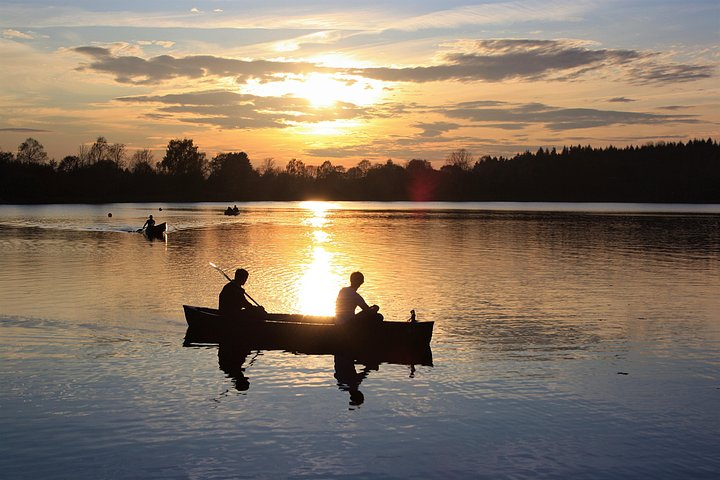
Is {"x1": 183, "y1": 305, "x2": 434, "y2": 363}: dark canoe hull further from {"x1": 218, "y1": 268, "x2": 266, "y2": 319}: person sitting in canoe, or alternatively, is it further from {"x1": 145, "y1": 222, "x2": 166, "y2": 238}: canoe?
{"x1": 145, "y1": 222, "x2": 166, "y2": 238}: canoe

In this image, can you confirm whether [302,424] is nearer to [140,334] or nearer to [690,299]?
[140,334]

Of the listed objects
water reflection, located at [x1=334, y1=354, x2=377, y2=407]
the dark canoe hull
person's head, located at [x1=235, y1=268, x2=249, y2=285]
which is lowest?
water reflection, located at [x1=334, y1=354, x2=377, y2=407]

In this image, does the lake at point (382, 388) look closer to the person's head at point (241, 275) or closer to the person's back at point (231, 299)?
the person's back at point (231, 299)

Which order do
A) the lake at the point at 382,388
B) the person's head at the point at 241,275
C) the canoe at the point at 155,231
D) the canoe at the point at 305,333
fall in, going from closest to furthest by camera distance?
the lake at the point at 382,388, the canoe at the point at 305,333, the person's head at the point at 241,275, the canoe at the point at 155,231

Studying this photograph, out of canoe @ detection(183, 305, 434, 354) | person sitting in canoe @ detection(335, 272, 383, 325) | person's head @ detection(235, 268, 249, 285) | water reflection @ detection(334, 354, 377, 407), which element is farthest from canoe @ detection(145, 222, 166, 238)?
water reflection @ detection(334, 354, 377, 407)

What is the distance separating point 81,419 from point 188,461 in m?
3.37

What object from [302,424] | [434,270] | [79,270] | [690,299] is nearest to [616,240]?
[434,270]

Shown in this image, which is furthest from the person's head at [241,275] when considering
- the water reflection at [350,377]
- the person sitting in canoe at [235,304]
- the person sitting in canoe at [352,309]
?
the water reflection at [350,377]

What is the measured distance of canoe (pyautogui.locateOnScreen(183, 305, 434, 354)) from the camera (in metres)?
19.2

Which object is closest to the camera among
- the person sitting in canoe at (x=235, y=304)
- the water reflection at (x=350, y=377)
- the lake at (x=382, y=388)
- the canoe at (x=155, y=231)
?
the lake at (x=382, y=388)

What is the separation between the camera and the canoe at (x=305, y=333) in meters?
19.2

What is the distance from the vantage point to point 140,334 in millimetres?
22297

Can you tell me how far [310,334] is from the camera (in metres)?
19.9

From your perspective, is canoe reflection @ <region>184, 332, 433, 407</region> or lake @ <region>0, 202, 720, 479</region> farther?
canoe reflection @ <region>184, 332, 433, 407</region>
